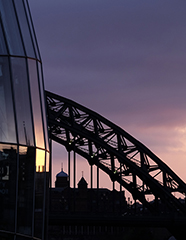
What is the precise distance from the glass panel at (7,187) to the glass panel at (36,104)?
1.59 meters

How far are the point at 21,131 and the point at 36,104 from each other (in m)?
1.71

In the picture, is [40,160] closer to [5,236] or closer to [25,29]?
[5,236]

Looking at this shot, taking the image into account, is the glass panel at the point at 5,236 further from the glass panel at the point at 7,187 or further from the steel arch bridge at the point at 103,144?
the steel arch bridge at the point at 103,144

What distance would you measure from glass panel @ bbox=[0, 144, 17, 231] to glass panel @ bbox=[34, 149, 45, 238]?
138cm

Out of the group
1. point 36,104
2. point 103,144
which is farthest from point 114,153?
point 36,104

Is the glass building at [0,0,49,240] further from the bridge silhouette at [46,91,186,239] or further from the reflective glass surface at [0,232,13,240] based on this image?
the bridge silhouette at [46,91,186,239]

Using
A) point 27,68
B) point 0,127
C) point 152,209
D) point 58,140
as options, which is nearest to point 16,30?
point 27,68

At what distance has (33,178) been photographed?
21.9m

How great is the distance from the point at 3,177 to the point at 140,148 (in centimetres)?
4686

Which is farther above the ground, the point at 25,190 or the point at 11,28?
the point at 11,28

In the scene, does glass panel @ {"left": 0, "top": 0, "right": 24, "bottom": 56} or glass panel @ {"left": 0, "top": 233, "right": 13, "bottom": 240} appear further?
glass panel @ {"left": 0, "top": 0, "right": 24, "bottom": 56}

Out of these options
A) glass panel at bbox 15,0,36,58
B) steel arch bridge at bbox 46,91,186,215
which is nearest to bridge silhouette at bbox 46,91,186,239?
steel arch bridge at bbox 46,91,186,215

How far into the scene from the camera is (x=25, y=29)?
23.0 m

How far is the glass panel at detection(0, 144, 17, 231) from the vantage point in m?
20.6
